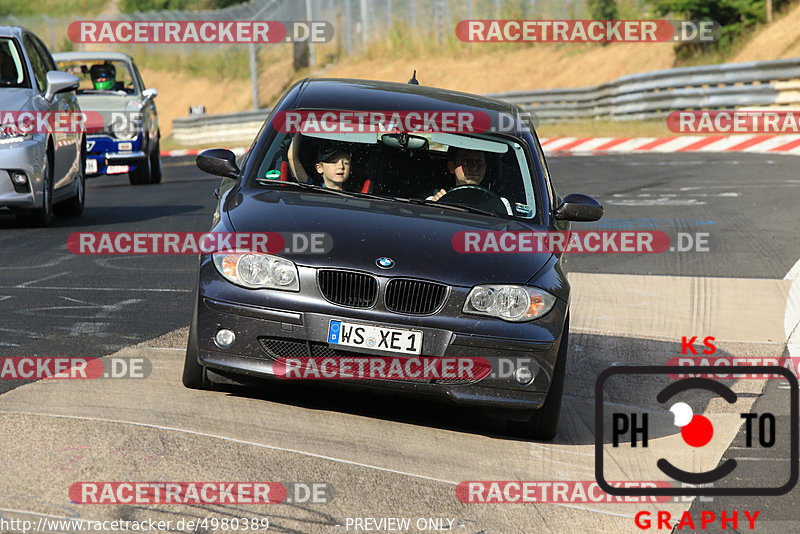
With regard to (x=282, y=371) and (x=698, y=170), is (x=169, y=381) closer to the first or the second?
(x=282, y=371)

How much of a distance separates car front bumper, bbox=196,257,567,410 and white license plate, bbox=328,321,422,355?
0.08 feet

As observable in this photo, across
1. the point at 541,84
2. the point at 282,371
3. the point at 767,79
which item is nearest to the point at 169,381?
the point at 282,371

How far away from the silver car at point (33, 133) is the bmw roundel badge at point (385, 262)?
6.86m

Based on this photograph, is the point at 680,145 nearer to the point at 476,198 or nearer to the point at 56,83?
the point at 56,83

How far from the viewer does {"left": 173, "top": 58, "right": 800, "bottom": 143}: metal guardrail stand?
87.6 feet

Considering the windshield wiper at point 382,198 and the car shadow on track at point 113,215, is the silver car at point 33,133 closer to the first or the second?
the car shadow on track at point 113,215

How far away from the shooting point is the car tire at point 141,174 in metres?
20.2

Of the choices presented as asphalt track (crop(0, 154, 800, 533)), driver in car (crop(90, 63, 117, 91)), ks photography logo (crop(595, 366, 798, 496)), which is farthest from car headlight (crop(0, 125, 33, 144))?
driver in car (crop(90, 63, 117, 91))

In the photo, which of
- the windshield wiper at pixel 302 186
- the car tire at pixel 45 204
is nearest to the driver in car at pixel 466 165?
the windshield wiper at pixel 302 186

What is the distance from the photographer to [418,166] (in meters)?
7.35

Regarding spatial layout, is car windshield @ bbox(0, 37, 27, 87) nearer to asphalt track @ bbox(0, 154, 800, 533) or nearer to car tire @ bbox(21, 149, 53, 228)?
car tire @ bbox(21, 149, 53, 228)

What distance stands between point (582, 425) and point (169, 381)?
2.08 m

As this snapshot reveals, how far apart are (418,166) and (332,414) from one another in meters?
1.76

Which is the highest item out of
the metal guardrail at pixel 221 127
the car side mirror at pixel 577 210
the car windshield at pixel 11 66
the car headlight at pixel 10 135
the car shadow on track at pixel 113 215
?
the car side mirror at pixel 577 210
